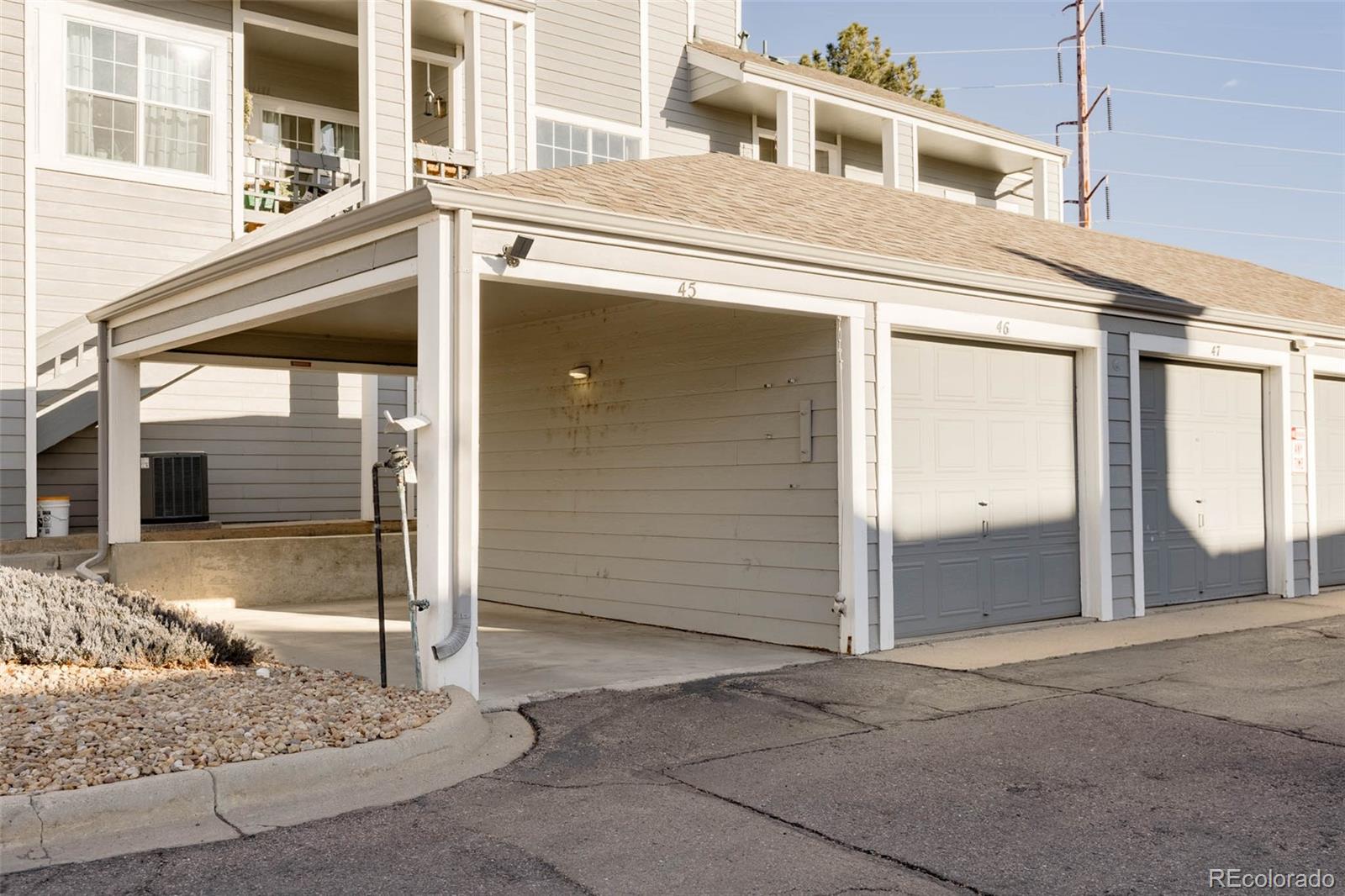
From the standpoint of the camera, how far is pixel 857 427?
8711 mm

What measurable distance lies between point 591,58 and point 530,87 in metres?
1.51

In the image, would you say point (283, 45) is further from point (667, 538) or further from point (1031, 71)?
point (1031, 71)

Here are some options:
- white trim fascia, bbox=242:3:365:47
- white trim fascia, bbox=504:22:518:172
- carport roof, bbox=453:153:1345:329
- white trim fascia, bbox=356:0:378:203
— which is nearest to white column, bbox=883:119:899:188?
carport roof, bbox=453:153:1345:329

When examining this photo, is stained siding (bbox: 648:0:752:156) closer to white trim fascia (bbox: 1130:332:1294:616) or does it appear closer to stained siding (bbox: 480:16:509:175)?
stained siding (bbox: 480:16:509:175)

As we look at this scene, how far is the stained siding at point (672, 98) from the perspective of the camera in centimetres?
1856

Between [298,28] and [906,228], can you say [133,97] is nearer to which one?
[298,28]

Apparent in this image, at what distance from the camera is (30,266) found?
40.0ft

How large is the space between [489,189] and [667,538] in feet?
13.4

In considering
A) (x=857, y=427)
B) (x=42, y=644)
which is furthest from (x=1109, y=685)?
(x=42, y=644)

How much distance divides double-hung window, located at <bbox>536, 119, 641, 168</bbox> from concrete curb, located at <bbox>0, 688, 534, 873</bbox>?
12.6 meters

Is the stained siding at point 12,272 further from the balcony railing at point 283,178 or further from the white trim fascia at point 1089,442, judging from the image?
the white trim fascia at point 1089,442

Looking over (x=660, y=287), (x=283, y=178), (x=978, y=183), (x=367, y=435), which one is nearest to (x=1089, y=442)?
(x=660, y=287)

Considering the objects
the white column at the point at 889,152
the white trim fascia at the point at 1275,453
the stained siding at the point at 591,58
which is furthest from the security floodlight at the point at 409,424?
the white column at the point at 889,152

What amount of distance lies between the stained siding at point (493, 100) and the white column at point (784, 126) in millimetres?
4904
